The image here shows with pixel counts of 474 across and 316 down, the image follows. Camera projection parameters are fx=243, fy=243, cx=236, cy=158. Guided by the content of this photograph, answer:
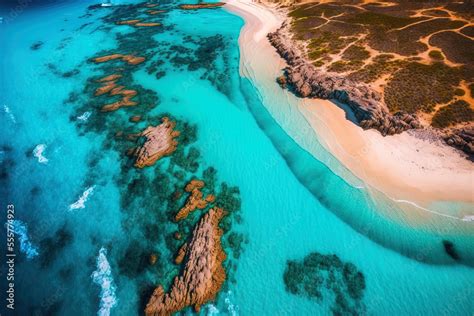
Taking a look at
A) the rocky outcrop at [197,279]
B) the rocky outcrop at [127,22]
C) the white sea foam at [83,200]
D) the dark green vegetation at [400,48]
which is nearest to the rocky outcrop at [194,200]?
the rocky outcrop at [197,279]

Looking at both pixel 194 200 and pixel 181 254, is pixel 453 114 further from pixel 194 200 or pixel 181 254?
pixel 181 254

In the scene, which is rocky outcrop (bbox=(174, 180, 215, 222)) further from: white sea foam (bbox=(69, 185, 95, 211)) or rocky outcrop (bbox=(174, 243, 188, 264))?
white sea foam (bbox=(69, 185, 95, 211))

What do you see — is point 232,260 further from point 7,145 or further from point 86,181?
point 7,145

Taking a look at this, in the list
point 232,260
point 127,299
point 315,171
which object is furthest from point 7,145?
point 315,171

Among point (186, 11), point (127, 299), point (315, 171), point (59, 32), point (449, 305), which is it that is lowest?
point (127, 299)

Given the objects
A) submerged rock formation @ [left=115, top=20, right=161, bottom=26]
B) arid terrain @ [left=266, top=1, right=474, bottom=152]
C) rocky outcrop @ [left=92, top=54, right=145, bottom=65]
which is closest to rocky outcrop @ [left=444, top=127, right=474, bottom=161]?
arid terrain @ [left=266, top=1, right=474, bottom=152]

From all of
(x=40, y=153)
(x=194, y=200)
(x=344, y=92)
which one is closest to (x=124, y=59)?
(x=40, y=153)
